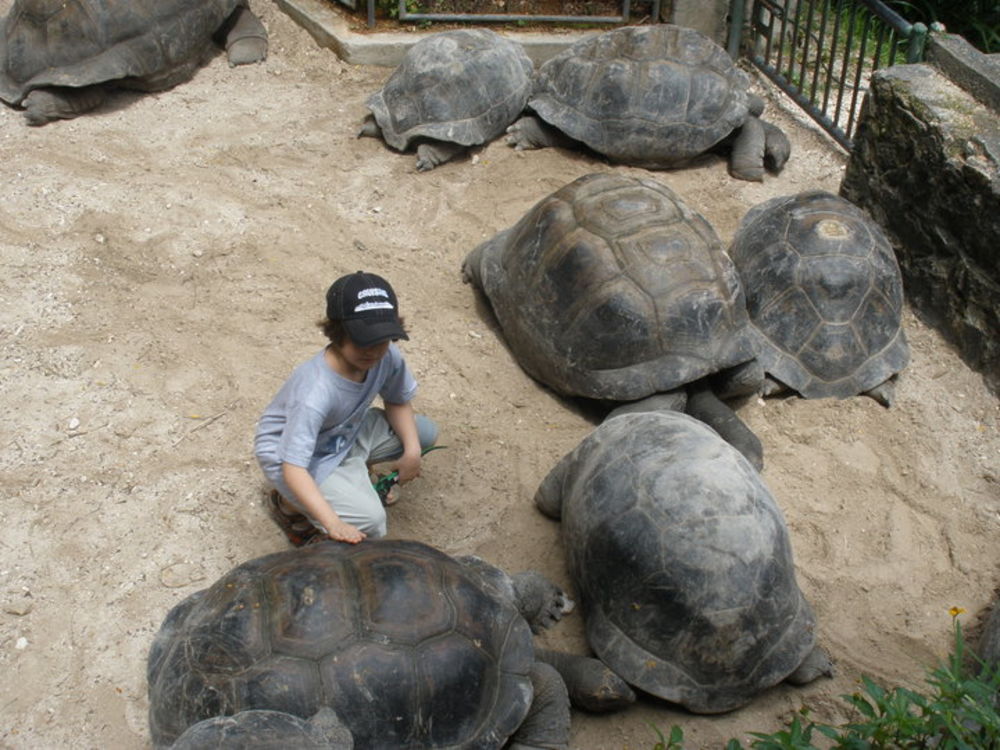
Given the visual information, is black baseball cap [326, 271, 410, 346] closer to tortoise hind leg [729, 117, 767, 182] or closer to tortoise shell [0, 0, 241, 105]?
tortoise hind leg [729, 117, 767, 182]

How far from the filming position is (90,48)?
267 inches

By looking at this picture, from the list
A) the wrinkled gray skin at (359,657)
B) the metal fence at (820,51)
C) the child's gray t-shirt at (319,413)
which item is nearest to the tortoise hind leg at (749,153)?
the metal fence at (820,51)

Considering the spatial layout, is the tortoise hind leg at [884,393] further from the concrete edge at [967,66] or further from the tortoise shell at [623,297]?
the concrete edge at [967,66]

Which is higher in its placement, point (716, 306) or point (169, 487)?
point (716, 306)

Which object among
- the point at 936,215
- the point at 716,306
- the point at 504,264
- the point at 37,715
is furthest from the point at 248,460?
the point at 936,215

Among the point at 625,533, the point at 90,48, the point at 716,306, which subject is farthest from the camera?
the point at 90,48

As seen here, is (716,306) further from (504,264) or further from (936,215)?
(936,215)

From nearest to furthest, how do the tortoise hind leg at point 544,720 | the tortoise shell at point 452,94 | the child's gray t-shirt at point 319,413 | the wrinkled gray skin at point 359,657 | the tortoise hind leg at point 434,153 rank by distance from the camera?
the wrinkled gray skin at point 359,657, the tortoise hind leg at point 544,720, the child's gray t-shirt at point 319,413, the tortoise hind leg at point 434,153, the tortoise shell at point 452,94

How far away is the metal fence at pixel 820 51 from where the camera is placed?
6.66 meters

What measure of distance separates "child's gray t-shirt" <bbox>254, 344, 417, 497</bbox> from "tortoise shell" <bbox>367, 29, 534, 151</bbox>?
303 cm

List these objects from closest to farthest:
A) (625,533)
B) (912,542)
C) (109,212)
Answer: (625,533), (912,542), (109,212)

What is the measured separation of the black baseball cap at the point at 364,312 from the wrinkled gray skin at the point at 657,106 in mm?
3491

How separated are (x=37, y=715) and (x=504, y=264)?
285 centimetres

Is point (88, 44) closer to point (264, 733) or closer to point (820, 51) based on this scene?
point (820, 51)
